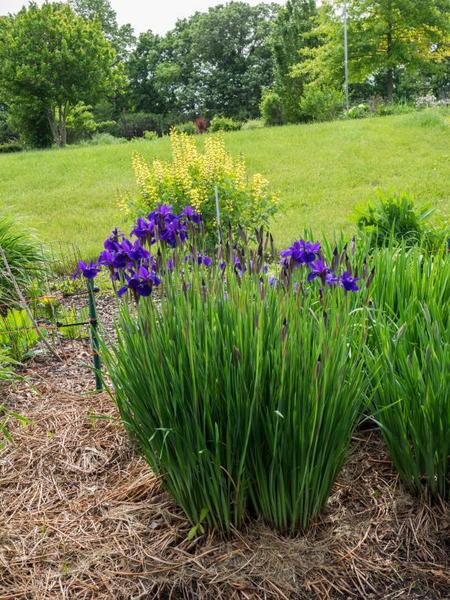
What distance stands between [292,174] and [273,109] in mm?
14883

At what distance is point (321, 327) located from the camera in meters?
1.70

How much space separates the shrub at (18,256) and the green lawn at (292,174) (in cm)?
202

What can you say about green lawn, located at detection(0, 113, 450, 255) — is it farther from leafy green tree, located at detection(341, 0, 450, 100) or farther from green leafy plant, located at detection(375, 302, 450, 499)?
leafy green tree, located at detection(341, 0, 450, 100)

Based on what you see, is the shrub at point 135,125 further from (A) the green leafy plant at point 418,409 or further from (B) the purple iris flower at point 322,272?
(A) the green leafy plant at point 418,409

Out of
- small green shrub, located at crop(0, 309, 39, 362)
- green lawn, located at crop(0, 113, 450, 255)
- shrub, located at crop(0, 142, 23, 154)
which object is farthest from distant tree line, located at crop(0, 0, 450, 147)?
small green shrub, located at crop(0, 309, 39, 362)

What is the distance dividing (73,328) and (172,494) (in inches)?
89.3

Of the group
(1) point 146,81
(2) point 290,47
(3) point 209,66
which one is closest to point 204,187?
(2) point 290,47

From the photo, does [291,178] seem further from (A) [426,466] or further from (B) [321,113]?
(B) [321,113]

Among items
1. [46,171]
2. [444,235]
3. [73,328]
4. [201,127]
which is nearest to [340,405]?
[73,328]

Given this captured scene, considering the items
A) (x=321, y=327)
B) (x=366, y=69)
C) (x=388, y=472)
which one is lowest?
(x=388, y=472)

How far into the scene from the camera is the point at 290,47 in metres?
25.1

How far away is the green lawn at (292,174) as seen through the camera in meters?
8.65

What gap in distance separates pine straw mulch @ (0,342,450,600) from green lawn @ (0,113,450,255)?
4.96m

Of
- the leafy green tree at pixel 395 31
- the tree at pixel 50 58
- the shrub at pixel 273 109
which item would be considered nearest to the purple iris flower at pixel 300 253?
the tree at pixel 50 58
